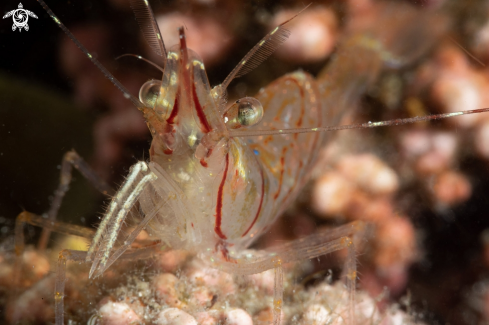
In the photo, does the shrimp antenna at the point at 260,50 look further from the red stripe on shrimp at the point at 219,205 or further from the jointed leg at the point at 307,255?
the jointed leg at the point at 307,255

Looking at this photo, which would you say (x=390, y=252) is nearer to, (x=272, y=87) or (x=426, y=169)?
(x=426, y=169)

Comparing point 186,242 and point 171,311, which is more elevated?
point 186,242

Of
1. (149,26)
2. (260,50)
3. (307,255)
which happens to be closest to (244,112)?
(260,50)

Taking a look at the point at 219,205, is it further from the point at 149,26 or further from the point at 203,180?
the point at 149,26

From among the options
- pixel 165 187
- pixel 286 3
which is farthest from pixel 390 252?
pixel 286 3

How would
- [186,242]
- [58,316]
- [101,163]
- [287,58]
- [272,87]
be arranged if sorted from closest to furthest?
[58,316], [186,242], [101,163], [287,58], [272,87]

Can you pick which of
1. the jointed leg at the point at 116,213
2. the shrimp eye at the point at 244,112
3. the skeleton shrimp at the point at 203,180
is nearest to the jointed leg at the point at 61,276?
the skeleton shrimp at the point at 203,180

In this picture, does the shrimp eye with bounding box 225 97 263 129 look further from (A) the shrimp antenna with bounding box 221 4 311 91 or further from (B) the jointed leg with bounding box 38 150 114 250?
(B) the jointed leg with bounding box 38 150 114 250
